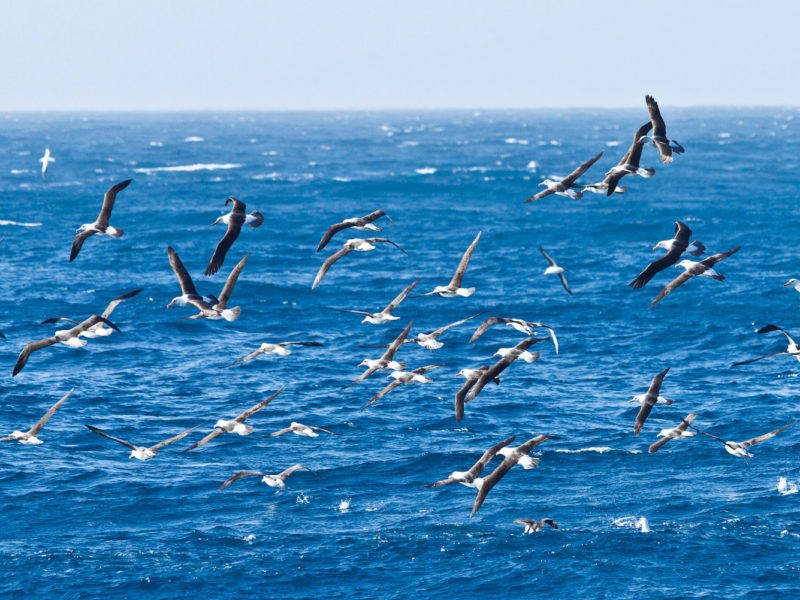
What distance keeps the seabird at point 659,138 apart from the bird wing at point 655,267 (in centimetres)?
322

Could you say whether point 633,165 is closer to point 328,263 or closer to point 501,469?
point 328,263

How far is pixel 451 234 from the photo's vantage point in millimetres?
130250

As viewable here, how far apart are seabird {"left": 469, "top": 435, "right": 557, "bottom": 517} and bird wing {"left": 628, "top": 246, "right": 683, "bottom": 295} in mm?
5499

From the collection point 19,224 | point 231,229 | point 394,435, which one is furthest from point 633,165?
point 19,224

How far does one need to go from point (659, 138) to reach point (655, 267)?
5398mm

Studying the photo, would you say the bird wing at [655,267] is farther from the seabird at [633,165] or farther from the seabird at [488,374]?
the seabird at [488,374]

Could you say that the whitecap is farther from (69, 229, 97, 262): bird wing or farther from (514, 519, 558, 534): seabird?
(514, 519, 558, 534): seabird

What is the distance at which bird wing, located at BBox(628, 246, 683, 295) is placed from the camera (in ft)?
102

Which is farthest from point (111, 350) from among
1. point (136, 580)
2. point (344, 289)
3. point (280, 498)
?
point (136, 580)

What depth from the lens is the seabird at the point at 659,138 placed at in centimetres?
3425

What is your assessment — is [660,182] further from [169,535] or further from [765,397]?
[169,535]

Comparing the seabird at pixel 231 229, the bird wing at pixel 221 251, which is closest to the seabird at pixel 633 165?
the seabird at pixel 231 229

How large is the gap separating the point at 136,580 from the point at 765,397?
42.0 m

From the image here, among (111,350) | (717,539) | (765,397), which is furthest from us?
(111,350)
